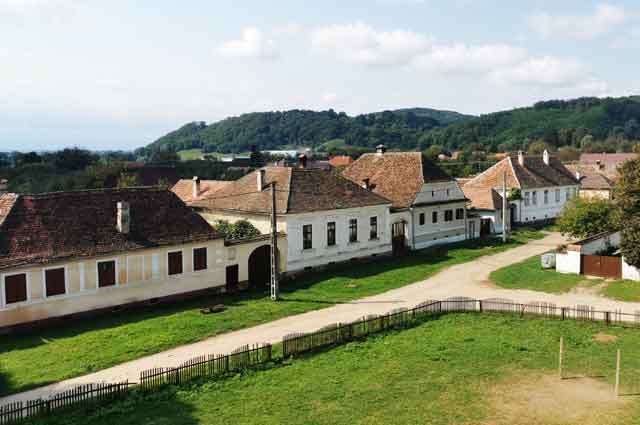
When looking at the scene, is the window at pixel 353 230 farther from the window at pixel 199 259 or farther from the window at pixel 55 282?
the window at pixel 55 282

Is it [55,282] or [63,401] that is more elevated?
[55,282]

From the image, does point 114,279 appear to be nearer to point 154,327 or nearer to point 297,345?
point 154,327

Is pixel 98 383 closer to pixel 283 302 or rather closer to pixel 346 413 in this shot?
pixel 346 413

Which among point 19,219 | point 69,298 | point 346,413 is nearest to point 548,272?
point 346,413

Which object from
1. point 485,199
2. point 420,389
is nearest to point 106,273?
point 420,389

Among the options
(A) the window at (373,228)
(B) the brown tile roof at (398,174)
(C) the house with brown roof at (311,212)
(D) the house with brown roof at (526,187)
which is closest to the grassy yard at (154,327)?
(C) the house with brown roof at (311,212)

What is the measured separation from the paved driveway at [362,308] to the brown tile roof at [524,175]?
18.6 m

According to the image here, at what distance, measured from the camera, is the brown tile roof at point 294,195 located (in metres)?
37.8

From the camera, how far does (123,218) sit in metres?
29.4

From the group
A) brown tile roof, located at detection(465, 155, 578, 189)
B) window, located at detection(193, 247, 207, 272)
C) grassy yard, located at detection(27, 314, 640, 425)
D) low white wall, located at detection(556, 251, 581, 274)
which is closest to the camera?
grassy yard, located at detection(27, 314, 640, 425)

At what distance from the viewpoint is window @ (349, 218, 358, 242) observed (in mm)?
40594

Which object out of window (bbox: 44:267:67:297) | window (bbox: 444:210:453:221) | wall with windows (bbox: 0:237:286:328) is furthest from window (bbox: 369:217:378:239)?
window (bbox: 44:267:67:297)

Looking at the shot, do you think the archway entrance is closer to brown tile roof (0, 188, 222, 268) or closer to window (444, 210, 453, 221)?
brown tile roof (0, 188, 222, 268)

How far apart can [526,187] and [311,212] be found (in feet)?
103
